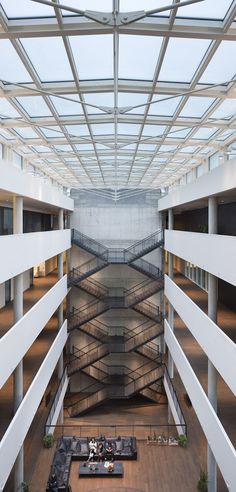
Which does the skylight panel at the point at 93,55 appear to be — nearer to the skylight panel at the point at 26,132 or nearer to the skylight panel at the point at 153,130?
the skylight panel at the point at 153,130

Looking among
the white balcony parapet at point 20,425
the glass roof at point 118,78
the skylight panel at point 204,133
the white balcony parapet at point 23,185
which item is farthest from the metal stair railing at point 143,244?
Answer: the white balcony parapet at point 20,425

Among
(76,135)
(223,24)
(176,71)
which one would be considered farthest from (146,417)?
(223,24)

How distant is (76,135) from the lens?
1784 cm

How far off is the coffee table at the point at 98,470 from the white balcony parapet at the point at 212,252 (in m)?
8.83

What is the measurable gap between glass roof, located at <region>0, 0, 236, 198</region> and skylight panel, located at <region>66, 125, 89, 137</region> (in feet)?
0.14

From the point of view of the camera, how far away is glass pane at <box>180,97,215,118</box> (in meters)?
13.3

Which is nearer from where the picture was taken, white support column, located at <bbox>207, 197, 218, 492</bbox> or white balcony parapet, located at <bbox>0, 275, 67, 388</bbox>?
white balcony parapet, located at <bbox>0, 275, 67, 388</bbox>

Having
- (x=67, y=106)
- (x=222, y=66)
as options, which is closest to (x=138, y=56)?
(x=222, y=66)

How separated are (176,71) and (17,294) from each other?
27.2 feet

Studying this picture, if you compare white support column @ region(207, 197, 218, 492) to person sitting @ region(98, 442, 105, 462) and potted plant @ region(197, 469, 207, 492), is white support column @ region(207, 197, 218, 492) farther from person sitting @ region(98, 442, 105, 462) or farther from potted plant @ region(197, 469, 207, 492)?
person sitting @ region(98, 442, 105, 462)

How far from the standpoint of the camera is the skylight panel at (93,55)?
9.73 metres

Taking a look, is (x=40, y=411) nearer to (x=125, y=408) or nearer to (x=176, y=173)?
(x=125, y=408)

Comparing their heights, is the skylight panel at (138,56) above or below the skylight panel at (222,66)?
above

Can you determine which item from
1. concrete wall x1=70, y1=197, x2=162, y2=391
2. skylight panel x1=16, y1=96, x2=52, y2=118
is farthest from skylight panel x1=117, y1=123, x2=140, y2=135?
concrete wall x1=70, y1=197, x2=162, y2=391
